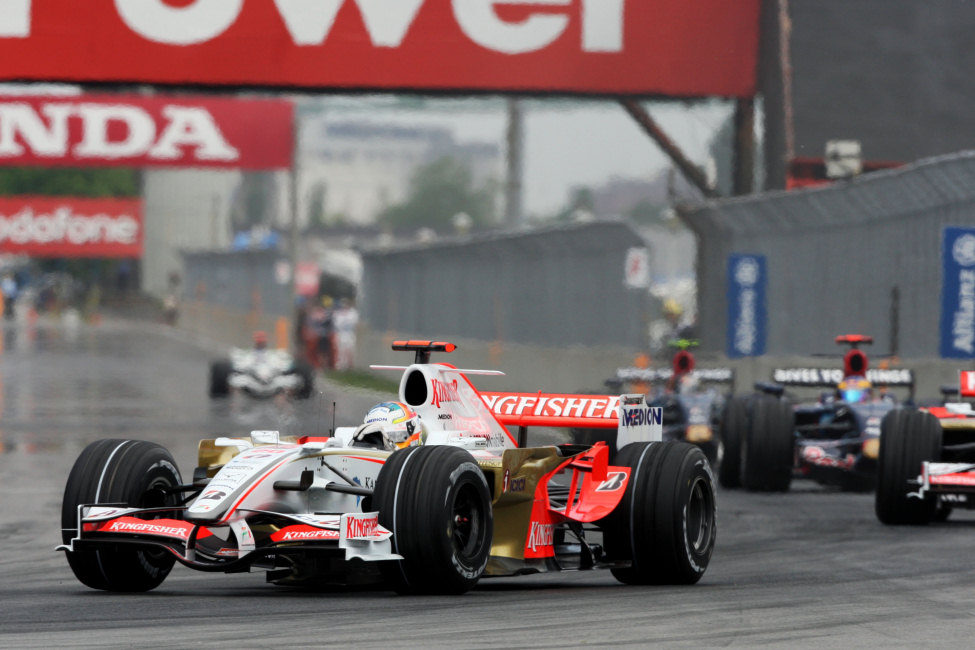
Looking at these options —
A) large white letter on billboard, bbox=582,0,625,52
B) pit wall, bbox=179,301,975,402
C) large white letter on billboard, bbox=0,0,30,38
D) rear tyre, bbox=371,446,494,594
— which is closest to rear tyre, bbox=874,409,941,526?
pit wall, bbox=179,301,975,402

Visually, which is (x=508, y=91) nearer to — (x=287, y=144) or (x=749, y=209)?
(x=749, y=209)

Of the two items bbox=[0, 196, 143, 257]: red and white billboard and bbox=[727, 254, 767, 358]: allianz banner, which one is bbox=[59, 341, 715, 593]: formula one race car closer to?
bbox=[727, 254, 767, 358]: allianz banner

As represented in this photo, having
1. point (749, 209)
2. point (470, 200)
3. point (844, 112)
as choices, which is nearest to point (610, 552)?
point (749, 209)

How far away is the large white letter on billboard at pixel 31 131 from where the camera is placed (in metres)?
39.7

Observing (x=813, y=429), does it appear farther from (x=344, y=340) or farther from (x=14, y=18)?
(x=344, y=340)

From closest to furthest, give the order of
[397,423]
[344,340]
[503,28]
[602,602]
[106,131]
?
[602,602]
[397,423]
[503,28]
[106,131]
[344,340]

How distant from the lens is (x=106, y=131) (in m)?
40.7

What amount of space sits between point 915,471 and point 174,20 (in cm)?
1574

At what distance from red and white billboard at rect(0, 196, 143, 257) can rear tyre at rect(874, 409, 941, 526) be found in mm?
64229

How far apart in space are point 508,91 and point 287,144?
1976 centimetres

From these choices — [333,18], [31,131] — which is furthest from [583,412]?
[31,131]

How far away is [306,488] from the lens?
9.38 meters

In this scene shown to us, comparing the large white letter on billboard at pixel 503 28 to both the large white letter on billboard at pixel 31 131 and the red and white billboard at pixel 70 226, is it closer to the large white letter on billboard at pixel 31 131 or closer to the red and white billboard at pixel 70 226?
the large white letter on billboard at pixel 31 131

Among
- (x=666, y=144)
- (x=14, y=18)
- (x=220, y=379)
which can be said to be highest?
(x=14, y=18)
